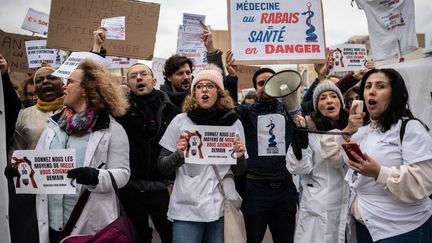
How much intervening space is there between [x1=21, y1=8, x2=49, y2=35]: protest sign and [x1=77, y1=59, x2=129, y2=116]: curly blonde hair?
4.03 metres

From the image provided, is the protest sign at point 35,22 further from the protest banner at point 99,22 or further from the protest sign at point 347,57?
the protest sign at point 347,57

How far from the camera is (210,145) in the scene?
10.7 feet

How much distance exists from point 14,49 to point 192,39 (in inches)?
94.0

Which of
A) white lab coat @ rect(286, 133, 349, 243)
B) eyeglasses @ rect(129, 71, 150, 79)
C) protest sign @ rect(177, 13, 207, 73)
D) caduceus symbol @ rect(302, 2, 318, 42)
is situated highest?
protest sign @ rect(177, 13, 207, 73)

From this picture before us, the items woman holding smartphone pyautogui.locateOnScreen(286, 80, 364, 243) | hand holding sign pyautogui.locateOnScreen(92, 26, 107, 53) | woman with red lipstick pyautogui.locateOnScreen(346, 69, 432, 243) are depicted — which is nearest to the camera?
woman with red lipstick pyautogui.locateOnScreen(346, 69, 432, 243)

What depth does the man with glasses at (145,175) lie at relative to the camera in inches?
144

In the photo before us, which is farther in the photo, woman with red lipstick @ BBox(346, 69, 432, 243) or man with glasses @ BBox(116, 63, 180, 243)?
man with glasses @ BBox(116, 63, 180, 243)

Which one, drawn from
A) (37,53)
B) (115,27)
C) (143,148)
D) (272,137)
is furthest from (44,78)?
(37,53)

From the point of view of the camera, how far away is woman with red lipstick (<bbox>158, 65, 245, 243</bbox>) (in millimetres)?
3230

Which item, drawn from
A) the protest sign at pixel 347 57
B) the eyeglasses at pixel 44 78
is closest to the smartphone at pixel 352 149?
the eyeglasses at pixel 44 78

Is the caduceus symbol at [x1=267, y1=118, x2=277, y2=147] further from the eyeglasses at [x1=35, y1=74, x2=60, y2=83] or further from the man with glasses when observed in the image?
the eyeglasses at [x1=35, y1=74, x2=60, y2=83]

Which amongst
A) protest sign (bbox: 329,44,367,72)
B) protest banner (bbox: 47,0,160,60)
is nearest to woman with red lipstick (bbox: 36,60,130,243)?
protest banner (bbox: 47,0,160,60)

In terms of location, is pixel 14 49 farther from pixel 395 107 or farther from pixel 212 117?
pixel 395 107

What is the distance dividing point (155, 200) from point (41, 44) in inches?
130
